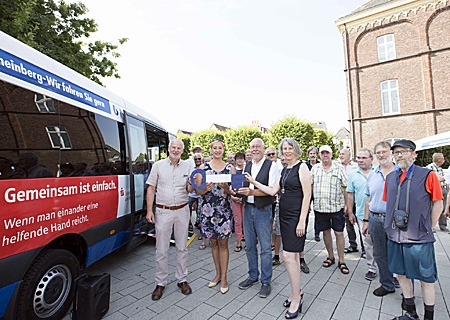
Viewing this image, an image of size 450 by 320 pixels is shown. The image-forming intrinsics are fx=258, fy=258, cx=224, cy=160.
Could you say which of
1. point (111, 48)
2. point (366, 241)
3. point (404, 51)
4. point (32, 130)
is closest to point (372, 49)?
point (404, 51)

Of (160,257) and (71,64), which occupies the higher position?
(71,64)

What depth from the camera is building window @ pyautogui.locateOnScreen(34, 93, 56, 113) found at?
244 cm

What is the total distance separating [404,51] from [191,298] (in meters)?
21.7

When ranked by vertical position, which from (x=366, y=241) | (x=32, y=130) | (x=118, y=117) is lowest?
(x=366, y=241)

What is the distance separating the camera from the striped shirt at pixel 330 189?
404cm

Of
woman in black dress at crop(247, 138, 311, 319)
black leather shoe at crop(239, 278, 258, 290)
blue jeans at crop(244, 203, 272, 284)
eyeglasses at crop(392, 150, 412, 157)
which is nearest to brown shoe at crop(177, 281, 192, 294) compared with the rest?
black leather shoe at crop(239, 278, 258, 290)

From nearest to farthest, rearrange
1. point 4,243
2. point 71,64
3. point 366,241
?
1. point 4,243
2. point 366,241
3. point 71,64

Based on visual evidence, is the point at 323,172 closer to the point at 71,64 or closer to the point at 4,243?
the point at 4,243

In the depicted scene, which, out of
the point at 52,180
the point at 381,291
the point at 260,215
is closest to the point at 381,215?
the point at 381,291

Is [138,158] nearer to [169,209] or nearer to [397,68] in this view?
[169,209]

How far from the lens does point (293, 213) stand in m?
2.92

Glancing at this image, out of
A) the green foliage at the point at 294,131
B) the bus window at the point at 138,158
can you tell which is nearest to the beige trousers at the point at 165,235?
the bus window at the point at 138,158

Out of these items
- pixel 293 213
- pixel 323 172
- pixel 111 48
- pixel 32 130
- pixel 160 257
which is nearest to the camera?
pixel 32 130

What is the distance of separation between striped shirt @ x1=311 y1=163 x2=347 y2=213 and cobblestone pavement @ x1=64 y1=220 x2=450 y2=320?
1.02 m
